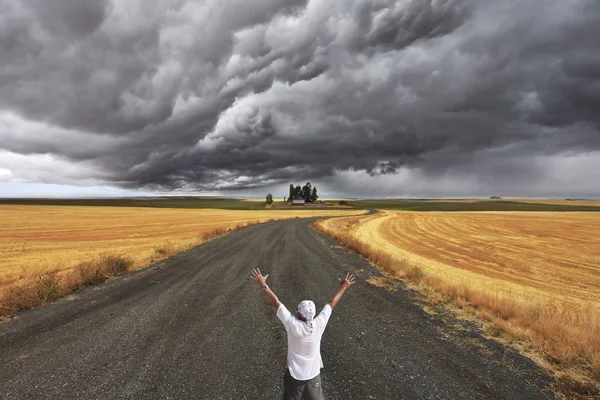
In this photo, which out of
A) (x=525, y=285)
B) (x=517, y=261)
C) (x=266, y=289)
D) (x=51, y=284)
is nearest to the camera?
(x=266, y=289)

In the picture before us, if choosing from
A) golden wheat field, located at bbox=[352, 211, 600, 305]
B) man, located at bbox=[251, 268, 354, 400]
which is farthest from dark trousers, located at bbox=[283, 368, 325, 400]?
golden wheat field, located at bbox=[352, 211, 600, 305]

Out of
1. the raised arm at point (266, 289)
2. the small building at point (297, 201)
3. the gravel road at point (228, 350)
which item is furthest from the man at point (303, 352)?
the small building at point (297, 201)

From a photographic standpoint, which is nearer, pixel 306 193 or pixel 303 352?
pixel 303 352

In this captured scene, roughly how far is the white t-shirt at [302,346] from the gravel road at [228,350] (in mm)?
1781

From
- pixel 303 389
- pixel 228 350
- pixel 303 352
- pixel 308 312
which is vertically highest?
pixel 308 312

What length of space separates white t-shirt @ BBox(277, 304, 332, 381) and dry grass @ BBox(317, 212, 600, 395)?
518cm

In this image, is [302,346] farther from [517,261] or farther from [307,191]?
[307,191]

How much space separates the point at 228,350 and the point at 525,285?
1702 centimetres

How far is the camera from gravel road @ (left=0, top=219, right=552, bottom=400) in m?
5.20

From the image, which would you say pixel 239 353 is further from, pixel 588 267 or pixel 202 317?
pixel 588 267

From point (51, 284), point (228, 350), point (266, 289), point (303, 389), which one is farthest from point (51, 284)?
point (303, 389)

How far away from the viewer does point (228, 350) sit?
21.5ft

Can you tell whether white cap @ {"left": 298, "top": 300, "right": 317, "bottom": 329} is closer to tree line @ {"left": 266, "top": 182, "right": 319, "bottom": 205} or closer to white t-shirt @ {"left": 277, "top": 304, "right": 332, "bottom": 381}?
white t-shirt @ {"left": 277, "top": 304, "right": 332, "bottom": 381}

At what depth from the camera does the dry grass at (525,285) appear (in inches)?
251
